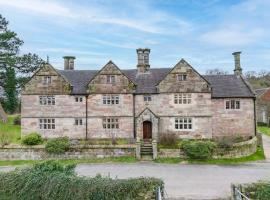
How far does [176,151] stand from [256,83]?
72.4 metres

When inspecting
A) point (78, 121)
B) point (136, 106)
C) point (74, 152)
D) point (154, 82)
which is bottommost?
point (74, 152)

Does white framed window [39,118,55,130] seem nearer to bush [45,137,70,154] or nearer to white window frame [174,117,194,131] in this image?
bush [45,137,70,154]

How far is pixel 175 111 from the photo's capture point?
37844 mm

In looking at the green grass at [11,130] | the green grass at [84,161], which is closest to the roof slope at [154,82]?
the green grass at [11,130]

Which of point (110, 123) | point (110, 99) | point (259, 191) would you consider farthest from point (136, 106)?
point (259, 191)

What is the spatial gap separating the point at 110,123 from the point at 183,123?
28.5 ft

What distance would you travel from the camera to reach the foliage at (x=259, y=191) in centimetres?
1581

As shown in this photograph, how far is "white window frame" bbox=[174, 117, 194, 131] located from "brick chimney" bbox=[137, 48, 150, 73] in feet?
26.7

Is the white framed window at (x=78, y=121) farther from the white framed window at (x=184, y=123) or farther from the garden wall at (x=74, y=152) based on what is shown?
the white framed window at (x=184, y=123)

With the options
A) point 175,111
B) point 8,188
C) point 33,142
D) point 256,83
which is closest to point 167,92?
point 175,111

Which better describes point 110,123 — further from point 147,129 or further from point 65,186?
point 65,186

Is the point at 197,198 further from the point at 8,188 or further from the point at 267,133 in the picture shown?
the point at 267,133

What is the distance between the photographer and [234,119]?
38.1 metres

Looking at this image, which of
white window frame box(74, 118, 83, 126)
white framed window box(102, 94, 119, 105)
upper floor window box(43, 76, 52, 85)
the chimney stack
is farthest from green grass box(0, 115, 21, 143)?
the chimney stack
